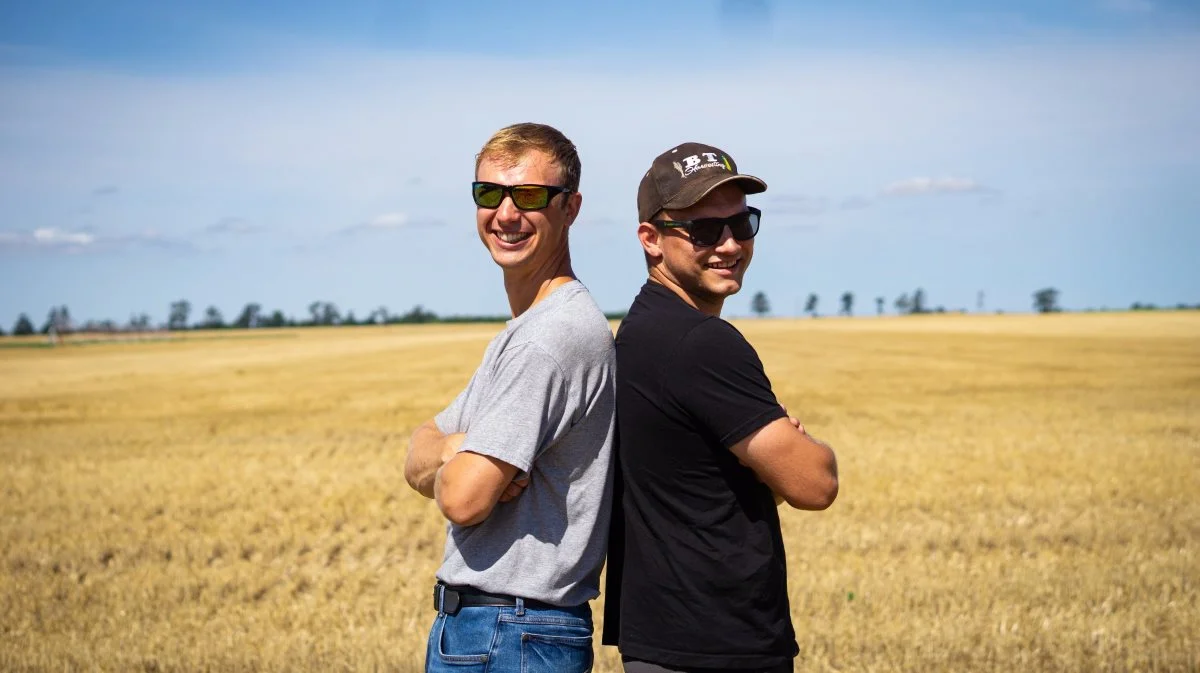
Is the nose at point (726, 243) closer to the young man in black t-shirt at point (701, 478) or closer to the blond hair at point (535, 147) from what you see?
the young man in black t-shirt at point (701, 478)

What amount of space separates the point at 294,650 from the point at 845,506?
6.35 meters

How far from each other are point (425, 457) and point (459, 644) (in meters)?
0.59

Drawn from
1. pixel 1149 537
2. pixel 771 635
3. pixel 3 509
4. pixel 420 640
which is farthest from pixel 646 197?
pixel 3 509

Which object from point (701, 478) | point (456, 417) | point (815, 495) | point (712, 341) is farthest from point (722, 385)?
point (456, 417)

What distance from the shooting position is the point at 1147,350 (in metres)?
41.7

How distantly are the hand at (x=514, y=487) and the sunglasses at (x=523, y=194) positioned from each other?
2.64ft

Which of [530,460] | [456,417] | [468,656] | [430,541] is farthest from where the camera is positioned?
[430,541]

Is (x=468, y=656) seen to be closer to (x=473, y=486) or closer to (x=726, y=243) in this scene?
(x=473, y=486)

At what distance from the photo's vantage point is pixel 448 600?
3.29m

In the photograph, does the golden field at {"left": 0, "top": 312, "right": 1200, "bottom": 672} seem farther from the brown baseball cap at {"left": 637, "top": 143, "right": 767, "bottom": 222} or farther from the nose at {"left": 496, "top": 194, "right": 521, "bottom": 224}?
the nose at {"left": 496, "top": 194, "right": 521, "bottom": 224}

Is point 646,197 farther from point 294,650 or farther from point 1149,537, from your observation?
point 1149,537

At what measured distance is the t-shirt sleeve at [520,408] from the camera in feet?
10.2

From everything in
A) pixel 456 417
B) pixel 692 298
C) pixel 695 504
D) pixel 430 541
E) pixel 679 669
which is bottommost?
pixel 430 541

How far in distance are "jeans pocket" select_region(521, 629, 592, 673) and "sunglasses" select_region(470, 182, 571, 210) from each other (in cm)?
125
